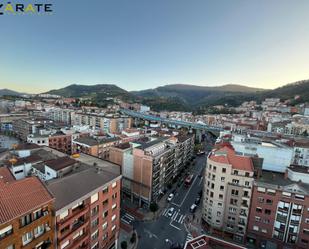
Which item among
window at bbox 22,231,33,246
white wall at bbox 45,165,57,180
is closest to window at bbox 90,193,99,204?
window at bbox 22,231,33,246

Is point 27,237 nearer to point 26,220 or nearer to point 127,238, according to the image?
point 26,220

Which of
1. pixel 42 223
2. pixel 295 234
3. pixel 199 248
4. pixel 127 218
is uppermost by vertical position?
pixel 42 223

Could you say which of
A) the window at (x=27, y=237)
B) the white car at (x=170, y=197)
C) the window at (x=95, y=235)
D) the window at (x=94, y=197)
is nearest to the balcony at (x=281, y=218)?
the white car at (x=170, y=197)

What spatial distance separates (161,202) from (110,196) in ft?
80.3

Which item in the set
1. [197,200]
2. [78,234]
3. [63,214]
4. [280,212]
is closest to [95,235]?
[78,234]

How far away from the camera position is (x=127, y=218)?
42.3m

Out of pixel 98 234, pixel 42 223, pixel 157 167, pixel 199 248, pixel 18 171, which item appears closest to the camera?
pixel 42 223

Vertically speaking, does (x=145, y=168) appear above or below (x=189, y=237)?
above

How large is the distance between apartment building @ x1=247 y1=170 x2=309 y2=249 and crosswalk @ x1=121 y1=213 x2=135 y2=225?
25.0 metres

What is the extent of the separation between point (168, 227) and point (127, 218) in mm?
9851

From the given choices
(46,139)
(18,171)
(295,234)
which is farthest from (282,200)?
(46,139)

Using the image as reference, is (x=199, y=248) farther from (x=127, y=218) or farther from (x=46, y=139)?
(x=46, y=139)

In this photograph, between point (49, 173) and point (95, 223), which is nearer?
point (95, 223)

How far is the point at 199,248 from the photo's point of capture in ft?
75.0
